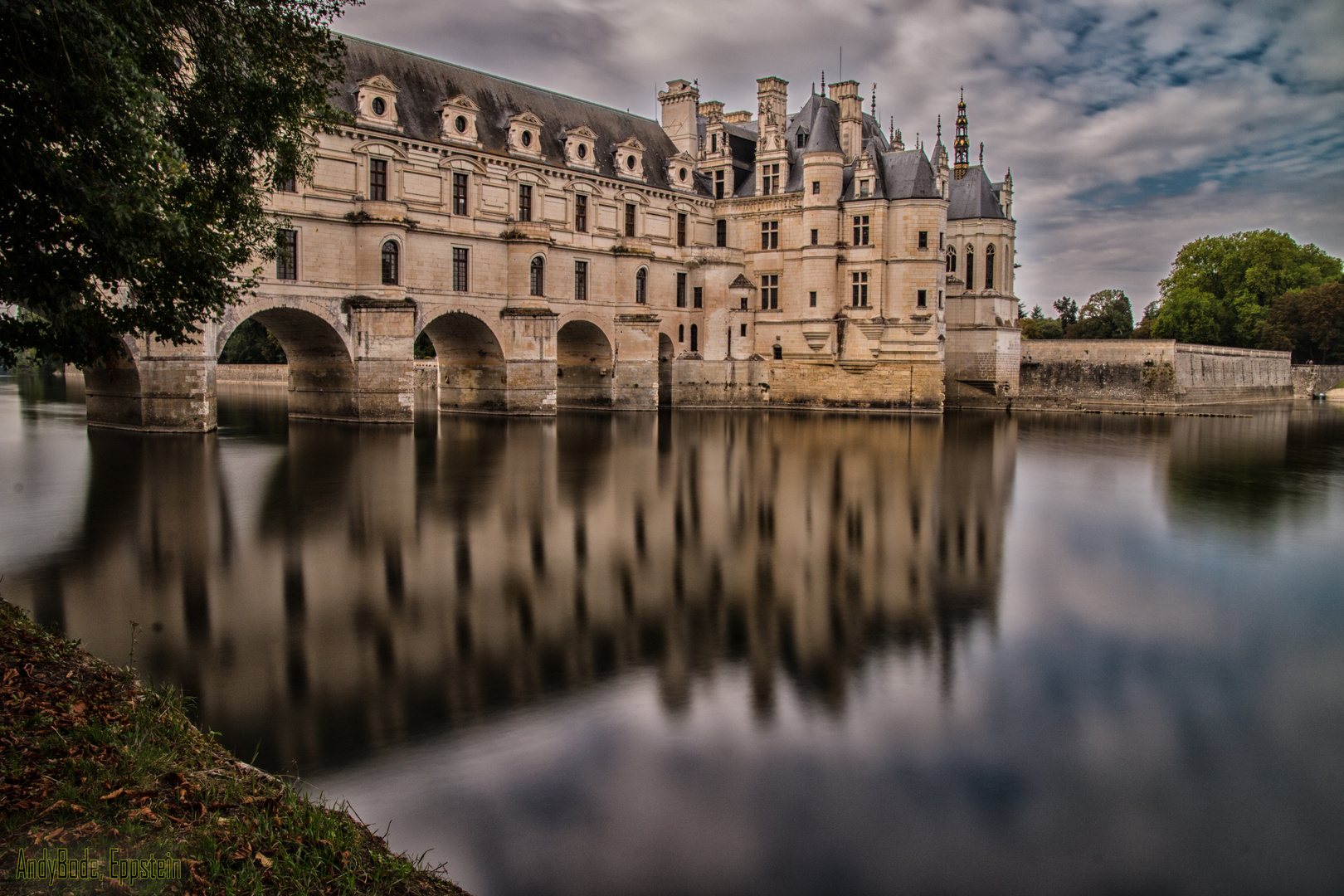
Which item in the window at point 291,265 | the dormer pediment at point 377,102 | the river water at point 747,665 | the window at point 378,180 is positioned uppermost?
the dormer pediment at point 377,102

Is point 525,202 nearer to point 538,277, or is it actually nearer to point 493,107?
point 538,277

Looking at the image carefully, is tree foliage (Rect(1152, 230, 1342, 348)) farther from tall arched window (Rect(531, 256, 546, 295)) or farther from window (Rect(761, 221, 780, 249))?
tall arched window (Rect(531, 256, 546, 295))

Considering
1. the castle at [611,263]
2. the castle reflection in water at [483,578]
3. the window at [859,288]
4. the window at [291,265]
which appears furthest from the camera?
the window at [859,288]

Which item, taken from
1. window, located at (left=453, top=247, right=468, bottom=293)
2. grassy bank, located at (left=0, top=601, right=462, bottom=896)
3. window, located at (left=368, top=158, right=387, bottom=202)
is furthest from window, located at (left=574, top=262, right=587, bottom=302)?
grassy bank, located at (left=0, top=601, right=462, bottom=896)

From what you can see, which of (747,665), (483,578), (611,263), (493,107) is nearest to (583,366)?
(611,263)

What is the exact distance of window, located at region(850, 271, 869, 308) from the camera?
143 feet

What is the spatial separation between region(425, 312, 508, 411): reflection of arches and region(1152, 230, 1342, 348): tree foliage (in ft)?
186

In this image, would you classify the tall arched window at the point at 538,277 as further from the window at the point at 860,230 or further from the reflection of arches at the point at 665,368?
the window at the point at 860,230

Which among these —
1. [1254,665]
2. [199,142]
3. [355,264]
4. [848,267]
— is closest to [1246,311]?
[848,267]

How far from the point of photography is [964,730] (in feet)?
23.4

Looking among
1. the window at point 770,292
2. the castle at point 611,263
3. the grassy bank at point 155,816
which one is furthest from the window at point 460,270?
the grassy bank at point 155,816

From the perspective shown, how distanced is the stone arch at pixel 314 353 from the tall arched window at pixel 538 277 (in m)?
8.36

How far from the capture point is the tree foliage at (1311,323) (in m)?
65.8

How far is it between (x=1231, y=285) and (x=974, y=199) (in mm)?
37020
